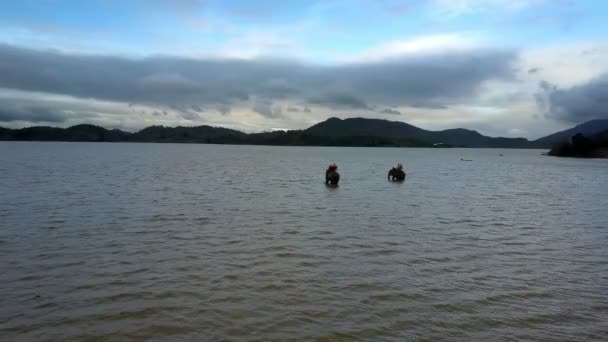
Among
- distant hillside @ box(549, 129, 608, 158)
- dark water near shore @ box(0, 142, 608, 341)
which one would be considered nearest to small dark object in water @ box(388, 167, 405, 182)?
dark water near shore @ box(0, 142, 608, 341)

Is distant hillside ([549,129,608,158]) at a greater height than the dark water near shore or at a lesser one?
greater

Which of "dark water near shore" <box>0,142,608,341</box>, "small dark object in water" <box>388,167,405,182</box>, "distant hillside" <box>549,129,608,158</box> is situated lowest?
"dark water near shore" <box>0,142,608,341</box>

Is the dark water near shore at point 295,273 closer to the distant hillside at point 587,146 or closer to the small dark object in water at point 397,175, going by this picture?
the small dark object in water at point 397,175

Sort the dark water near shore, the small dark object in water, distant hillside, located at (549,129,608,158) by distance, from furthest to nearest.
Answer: distant hillside, located at (549,129,608,158) → the small dark object in water → the dark water near shore

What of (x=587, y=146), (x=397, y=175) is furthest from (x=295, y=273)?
(x=587, y=146)

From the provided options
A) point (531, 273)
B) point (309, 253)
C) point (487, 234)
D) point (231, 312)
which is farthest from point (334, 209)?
point (231, 312)

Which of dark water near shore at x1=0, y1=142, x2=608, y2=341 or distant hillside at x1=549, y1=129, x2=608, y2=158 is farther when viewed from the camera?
distant hillside at x1=549, y1=129, x2=608, y2=158

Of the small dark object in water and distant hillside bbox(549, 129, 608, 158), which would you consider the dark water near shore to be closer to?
the small dark object in water

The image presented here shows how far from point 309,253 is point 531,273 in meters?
7.24

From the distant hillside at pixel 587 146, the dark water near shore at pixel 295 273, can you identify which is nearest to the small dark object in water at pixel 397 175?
the dark water near shore at pixel 295 273

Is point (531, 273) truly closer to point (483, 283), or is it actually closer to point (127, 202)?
point (483, 283)

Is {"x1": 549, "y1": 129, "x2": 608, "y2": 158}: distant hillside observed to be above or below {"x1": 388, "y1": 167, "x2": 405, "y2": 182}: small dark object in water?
above

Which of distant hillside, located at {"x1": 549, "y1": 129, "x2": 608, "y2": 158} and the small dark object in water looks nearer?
the small dark object in water

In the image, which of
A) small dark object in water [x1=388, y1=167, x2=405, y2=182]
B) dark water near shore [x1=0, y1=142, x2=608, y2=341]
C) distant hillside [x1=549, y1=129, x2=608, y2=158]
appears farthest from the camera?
distant hillside [x1=549, y1=129, x2=608, y2=158]
